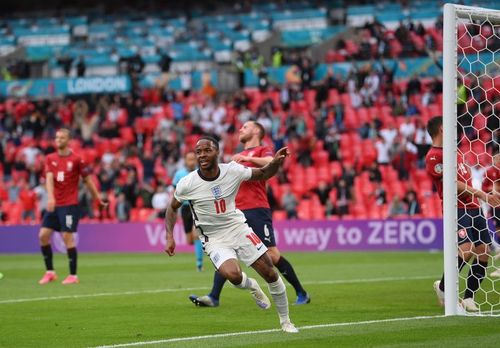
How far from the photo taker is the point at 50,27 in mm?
51031

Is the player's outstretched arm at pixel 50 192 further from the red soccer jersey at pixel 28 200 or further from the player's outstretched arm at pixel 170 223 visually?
the red soccer jersey at pixel 28 200

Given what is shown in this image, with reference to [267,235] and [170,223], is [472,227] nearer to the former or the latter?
[267,235]

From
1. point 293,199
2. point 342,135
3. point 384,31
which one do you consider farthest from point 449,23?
point 384,31

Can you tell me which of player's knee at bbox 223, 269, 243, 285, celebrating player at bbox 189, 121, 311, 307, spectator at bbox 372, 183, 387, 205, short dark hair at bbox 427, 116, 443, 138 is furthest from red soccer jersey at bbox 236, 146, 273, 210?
spectator at bbox 372, 183, 387, 205

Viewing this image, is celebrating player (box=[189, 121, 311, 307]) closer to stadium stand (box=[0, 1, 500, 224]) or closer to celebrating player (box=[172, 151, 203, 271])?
celebrating player (box=[172, 151, 203, 271])

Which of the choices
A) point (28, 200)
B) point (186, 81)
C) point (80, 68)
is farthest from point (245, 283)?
point (80, 68)

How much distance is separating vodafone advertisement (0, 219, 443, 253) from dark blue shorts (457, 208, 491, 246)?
14.4 metres

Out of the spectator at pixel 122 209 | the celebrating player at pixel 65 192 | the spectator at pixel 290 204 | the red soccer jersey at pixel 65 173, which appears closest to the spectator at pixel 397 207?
the spectator at pixel 290 204

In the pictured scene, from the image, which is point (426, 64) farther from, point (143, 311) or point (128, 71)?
point (143, 311)

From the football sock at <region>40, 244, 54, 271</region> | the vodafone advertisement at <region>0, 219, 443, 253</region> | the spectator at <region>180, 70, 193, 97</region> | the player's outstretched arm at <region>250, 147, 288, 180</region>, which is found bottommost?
the vodafone advertisement at <region>0, 219, 443, 253</region>

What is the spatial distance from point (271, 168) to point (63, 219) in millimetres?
8157

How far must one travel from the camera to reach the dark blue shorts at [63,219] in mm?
17766

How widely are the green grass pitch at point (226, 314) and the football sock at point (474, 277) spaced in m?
0.43

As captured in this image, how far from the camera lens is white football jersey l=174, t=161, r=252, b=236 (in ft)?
35.5
